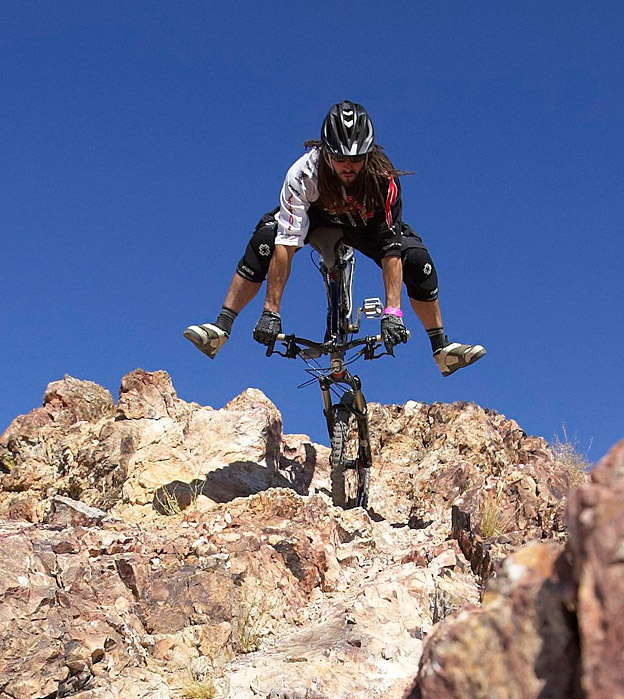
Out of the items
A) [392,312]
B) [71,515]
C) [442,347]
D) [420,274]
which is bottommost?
[71,515]

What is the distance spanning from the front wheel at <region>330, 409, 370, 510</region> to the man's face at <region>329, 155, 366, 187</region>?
2.52m

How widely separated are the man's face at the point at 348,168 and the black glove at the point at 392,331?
4.40 feet

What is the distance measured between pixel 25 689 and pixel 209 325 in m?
4.20

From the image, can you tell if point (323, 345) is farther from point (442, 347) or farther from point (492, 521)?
Answer: point (492, 521)

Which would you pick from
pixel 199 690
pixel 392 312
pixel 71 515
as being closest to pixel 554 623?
pixel 199 690

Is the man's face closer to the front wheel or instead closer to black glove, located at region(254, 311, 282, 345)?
black glove, located at region(254, 311, 282, 345)

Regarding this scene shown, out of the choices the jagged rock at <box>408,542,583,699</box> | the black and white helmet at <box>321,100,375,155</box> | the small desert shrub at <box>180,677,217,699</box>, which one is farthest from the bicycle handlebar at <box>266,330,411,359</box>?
the jagged rock at <box>408,542,583,699</box>

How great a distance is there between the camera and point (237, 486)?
7.68 meters

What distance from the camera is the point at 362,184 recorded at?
7.02 meters

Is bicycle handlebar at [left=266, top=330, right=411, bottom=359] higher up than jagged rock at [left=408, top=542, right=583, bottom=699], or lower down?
higher up

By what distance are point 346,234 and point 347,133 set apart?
1.27 meters

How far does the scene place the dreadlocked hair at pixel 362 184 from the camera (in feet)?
22.9

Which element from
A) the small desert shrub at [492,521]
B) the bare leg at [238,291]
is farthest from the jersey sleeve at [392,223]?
the small desert shrub at [492,521]

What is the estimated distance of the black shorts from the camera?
7.41 meters
